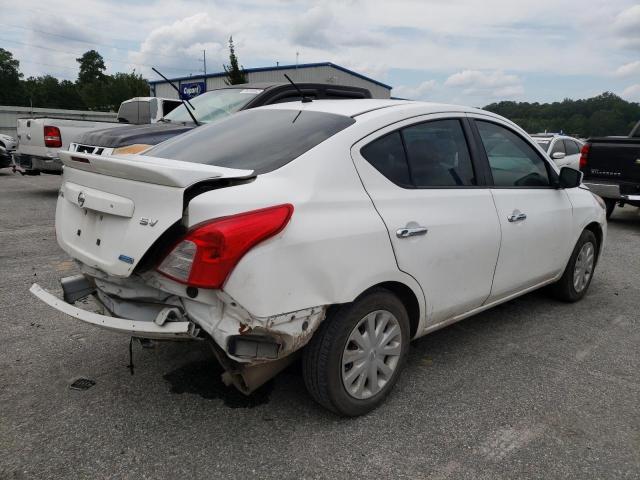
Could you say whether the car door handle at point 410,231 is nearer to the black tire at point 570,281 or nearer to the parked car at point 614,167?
the black tire at point 570,281

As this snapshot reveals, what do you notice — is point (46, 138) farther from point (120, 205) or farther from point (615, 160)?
point (615, 160)

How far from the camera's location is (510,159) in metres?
3.74

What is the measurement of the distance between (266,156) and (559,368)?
235cm

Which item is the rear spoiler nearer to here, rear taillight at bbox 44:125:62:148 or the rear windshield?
the rear windshield

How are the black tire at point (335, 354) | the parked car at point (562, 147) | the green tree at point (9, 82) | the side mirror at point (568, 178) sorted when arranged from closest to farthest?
1. the black tire at point (335, 354)
2. the side mirror at point (568, 178)
3. the parked car at point (562, 147)
4. the green tree at point (9, 82)

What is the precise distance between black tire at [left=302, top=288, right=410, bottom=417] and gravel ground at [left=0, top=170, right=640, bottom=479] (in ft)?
0.47

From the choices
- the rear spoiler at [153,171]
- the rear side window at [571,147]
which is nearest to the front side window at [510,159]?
the rear spoiler at [153,171]

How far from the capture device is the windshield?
6945mm

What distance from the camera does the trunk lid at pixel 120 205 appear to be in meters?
2.24

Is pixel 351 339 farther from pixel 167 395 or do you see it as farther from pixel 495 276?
pixel 495 276

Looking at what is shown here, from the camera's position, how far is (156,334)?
2316mm

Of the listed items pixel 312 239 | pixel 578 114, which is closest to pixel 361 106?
pixel 312 239

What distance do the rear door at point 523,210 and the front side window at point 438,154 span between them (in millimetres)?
229

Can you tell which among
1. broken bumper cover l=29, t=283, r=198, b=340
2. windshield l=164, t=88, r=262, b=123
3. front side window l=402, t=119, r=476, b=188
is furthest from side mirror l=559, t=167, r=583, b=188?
windshield l=164, t=88, r=262, b=123
